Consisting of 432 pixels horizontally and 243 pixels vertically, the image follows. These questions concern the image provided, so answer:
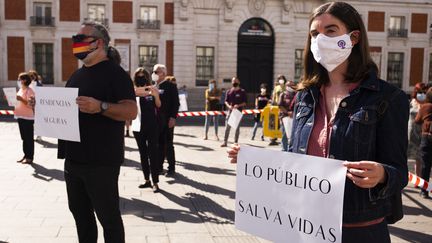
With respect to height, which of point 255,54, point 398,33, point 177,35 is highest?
point 398,33

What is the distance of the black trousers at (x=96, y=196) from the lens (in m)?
3.34

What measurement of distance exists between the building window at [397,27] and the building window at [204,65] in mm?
13293

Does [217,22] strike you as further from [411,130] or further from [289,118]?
[411,130]

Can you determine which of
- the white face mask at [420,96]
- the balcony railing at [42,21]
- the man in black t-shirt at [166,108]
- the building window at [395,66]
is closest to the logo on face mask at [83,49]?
the man in black t-shirt at [166,108]

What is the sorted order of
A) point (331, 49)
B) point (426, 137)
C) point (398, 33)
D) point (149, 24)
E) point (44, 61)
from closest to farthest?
point (331, 49), point (426, 137), point (44, 61), point (149, 24), point (398, 33)

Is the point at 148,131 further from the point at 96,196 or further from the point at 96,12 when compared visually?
the point at 96,12

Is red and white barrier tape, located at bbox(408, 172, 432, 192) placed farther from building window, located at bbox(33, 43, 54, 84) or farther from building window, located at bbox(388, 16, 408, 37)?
building window, located at bbox(388, 16, 408, 37)

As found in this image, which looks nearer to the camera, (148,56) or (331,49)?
(331,49)

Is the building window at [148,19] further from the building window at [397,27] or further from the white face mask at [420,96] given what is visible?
the white face mask at [420,96]

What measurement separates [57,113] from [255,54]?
27.7 metres

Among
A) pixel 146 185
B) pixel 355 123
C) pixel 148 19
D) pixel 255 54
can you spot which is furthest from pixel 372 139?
pixel 255 54

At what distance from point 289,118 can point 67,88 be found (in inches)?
274

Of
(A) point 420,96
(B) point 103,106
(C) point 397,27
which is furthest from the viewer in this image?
(C) point 397,27

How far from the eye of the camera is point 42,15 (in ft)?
93.7
